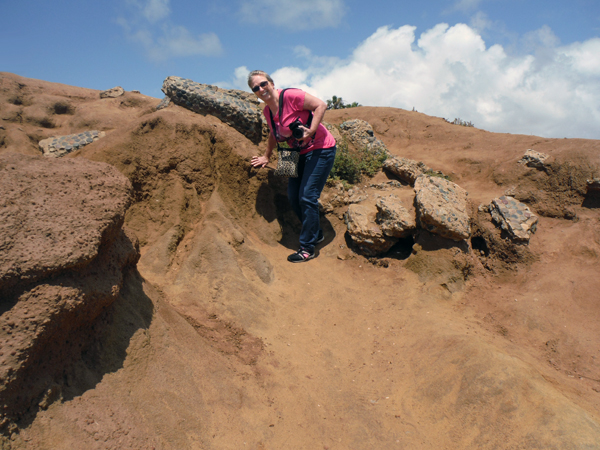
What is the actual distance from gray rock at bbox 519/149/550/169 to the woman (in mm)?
3392

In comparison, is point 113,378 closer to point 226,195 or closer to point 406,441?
point 406,441

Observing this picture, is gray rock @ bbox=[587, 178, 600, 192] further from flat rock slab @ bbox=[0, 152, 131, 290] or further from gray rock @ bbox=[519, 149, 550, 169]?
flat rock slab @ bbox=[0, 152, 131, 290]

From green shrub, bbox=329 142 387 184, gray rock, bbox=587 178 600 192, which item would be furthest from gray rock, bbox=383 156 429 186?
gray rock, bbox=587 178 600 192

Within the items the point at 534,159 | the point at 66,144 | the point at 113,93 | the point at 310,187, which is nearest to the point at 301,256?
the point at 310,187

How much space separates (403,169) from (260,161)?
8.20ft

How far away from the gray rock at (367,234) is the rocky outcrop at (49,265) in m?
3.18

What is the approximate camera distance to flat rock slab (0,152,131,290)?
6.14ft

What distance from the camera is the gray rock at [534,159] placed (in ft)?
18.2

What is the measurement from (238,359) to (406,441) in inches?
55.3

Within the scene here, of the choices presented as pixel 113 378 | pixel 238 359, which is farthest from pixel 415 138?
pixel 113 378

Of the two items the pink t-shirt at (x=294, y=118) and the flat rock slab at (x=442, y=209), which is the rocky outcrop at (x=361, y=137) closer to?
the flat rock slab at (x=442, y=209)

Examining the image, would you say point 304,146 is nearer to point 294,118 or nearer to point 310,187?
point 294,118

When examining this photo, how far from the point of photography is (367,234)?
490 centimetres

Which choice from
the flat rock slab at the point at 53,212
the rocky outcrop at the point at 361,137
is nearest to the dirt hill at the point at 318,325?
Result: the flat rock slab at the point at 53,212
